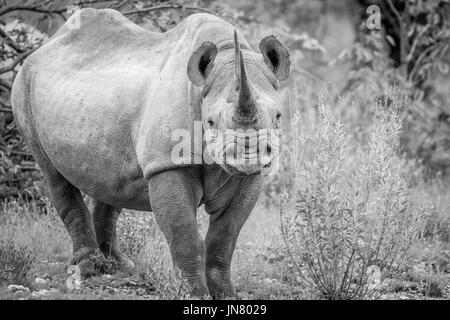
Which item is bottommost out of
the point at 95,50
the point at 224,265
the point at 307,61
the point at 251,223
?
the point at 307,61

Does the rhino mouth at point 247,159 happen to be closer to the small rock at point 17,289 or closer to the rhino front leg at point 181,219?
the rhino front leg at point 181,219

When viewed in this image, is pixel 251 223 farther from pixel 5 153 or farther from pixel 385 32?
pixel 385 32

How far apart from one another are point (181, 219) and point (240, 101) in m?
0.97

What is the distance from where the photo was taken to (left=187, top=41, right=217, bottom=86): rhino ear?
17.4 feet

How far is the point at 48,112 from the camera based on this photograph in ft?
20.9

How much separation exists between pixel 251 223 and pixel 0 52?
2782 mm

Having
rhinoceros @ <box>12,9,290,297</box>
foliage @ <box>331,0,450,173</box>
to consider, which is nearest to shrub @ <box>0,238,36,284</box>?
rhinoceros @ <box>12,9,290,297</box>

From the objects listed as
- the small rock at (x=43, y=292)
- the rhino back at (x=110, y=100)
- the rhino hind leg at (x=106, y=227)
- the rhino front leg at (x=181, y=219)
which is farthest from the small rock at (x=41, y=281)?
the rhino front leg at (x=181, y=219)

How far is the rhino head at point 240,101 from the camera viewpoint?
4.91m

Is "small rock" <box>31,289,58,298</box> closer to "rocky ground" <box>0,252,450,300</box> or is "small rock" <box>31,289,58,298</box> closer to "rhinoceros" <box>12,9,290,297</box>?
"rocky ground" <box>0,252,450,300</box>

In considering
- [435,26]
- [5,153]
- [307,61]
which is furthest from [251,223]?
[307,61]

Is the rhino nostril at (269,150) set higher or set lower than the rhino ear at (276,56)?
lower

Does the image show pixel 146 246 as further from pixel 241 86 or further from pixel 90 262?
pixel 241 86
